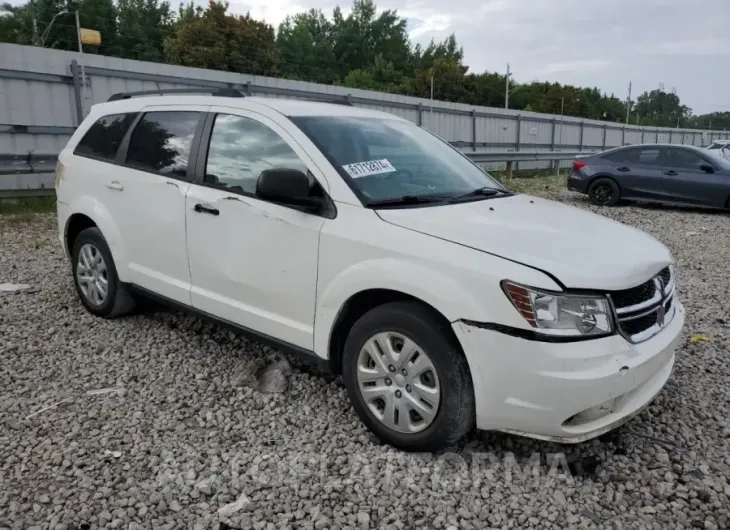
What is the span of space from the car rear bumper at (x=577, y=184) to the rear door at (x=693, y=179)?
5.16 feet

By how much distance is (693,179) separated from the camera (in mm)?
11914

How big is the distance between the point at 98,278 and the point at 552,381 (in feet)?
12.0

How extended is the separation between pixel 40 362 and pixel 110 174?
144 cm

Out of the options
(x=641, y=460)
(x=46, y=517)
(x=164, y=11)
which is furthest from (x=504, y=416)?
(x=164, y=11)

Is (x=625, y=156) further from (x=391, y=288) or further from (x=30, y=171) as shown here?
(x=391, y=288)

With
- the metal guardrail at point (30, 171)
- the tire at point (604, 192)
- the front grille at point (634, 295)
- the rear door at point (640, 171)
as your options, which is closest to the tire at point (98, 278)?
the front grille at point (634, 295)

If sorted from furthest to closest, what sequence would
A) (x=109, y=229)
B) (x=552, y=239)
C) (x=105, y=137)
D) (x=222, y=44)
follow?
(x=222, y=44), (x=105, y=137), (x=109, y=229), (x=552, y=239)

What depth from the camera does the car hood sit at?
8.61 feet

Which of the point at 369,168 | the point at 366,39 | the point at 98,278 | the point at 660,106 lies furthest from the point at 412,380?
the point at 660,106

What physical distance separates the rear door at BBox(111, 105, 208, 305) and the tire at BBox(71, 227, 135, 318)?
0.28 m

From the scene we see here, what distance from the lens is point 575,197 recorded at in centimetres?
1418

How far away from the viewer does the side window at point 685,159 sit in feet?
39.3

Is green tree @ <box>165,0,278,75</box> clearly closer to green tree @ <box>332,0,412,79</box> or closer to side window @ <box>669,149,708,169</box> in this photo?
green tree @ <box>332,0,412,79</box>

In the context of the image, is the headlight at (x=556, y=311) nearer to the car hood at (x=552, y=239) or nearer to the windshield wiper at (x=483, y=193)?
the car hood at (x=552, y=239)
